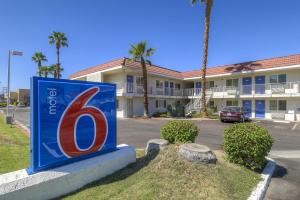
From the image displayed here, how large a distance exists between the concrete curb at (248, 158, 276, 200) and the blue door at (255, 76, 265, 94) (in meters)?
21.5

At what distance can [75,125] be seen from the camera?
4.99 m

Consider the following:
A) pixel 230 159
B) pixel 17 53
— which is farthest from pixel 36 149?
pixel 17 53

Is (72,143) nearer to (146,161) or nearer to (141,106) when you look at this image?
(146,161)

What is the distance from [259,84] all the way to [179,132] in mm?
22547

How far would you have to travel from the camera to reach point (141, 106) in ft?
94.1

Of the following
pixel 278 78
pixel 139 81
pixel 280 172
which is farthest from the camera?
pixel 139 81

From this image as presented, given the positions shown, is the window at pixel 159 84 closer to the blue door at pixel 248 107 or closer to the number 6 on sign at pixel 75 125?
the blue door at pixel 248 107

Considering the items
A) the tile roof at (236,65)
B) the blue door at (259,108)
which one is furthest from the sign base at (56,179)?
the blue door at (259,108)

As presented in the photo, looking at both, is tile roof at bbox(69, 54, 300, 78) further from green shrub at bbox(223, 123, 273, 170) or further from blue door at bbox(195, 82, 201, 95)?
green shrub at bbox(223, 123, 273, 170)

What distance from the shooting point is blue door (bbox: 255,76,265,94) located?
25844mm

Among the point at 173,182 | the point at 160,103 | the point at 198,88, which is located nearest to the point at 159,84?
the point at 160,103

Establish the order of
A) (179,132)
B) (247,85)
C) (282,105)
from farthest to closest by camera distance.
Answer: (247,85)
(282,105)
(179,132)

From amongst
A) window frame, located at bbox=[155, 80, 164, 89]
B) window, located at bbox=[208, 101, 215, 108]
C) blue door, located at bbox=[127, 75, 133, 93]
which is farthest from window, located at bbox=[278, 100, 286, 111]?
blue door, located at bbox=[127, 75, 133, 93]

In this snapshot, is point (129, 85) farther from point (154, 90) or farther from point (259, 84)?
point (259, 84)
